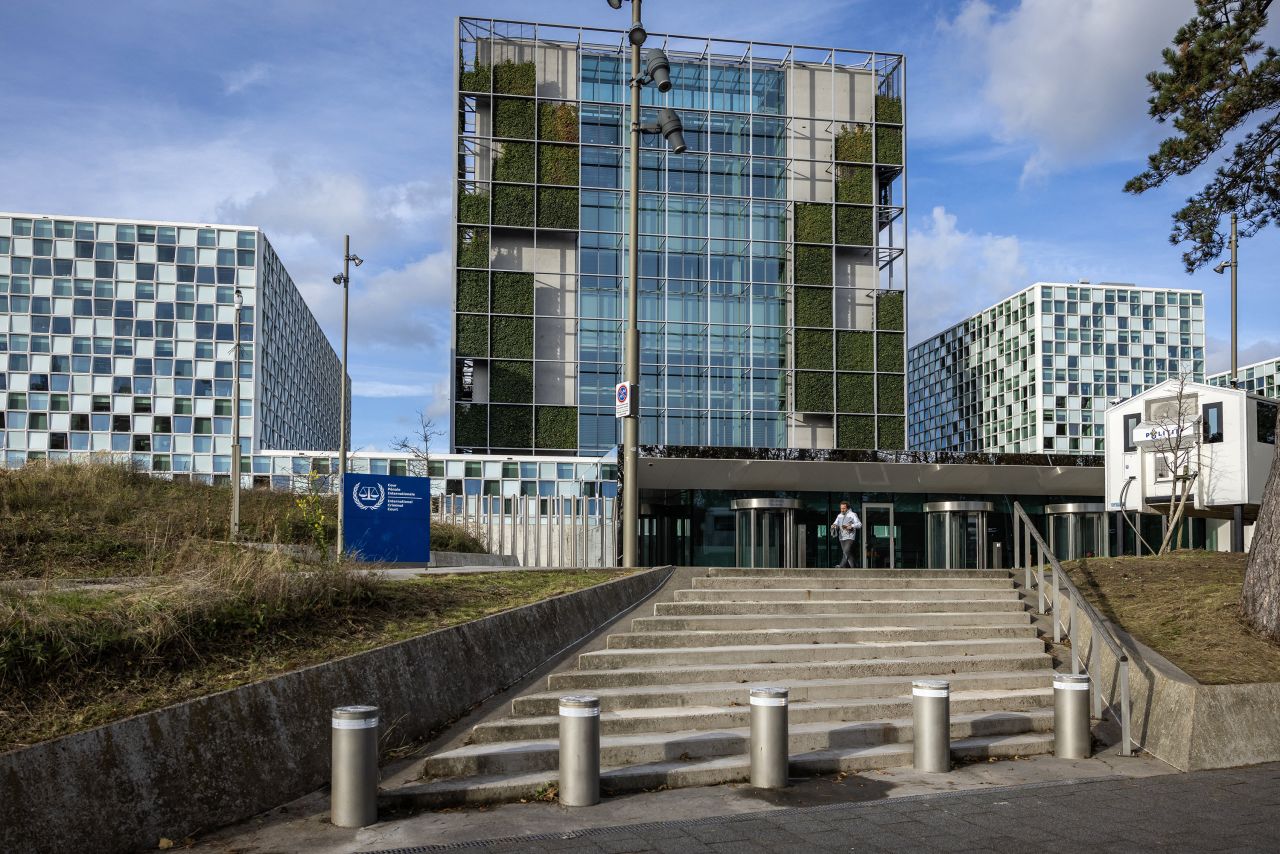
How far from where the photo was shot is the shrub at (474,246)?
51.2 meters

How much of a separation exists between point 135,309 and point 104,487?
209ft

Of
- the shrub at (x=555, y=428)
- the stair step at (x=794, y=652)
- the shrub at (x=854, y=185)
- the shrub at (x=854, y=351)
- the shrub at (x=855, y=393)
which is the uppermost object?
the shrub at (x=854, y=185)

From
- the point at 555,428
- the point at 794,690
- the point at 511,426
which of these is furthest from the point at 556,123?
the point at 794,690

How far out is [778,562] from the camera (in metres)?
22.0

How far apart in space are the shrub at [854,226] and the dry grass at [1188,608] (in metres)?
40.3

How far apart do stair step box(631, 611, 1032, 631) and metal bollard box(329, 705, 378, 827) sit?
5366 millimetres

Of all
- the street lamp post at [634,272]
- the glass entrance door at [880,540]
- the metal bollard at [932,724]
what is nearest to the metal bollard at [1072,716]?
the metal bollard at [932,724]

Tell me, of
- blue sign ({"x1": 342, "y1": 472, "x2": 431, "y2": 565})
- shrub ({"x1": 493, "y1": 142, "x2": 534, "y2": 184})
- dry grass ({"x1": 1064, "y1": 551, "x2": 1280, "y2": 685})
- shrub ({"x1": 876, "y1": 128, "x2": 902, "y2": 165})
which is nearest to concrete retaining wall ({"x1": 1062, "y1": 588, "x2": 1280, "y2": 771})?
dry grass ({"x1": 1064, "y1": 551, "x2": 1280, "y2": 685})

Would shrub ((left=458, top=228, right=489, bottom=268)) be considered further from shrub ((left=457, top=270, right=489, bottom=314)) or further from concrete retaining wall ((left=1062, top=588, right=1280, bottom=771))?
concrete retaining wall ((left=1062, top=588, right=1280, bottom=771))

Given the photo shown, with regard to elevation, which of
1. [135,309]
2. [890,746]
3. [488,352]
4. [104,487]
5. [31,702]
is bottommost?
[890,746]

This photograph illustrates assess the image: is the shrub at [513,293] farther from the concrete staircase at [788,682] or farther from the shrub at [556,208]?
the concrete staircase at [788,682]

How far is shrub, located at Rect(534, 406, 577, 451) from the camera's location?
51.3m

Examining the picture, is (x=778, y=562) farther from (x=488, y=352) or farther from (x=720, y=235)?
(x=720, y=235)

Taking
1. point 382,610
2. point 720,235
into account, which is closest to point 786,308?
point 720,235
